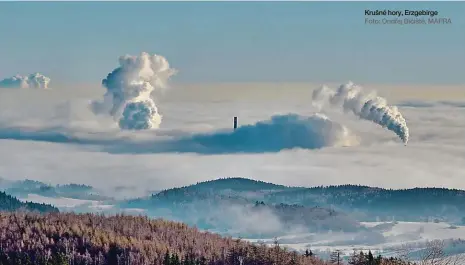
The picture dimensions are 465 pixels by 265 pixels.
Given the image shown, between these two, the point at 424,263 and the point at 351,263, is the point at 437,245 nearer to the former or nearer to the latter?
the point at 424,263

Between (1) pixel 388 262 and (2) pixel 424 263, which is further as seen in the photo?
(1) pixel 388 262

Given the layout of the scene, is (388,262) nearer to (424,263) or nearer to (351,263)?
(351,263)

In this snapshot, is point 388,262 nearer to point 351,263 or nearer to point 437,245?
point 351,263

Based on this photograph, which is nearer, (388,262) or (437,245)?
(437,245)

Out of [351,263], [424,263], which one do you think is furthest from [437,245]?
[351,263]

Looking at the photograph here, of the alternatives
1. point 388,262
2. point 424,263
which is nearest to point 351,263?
point 388,262
